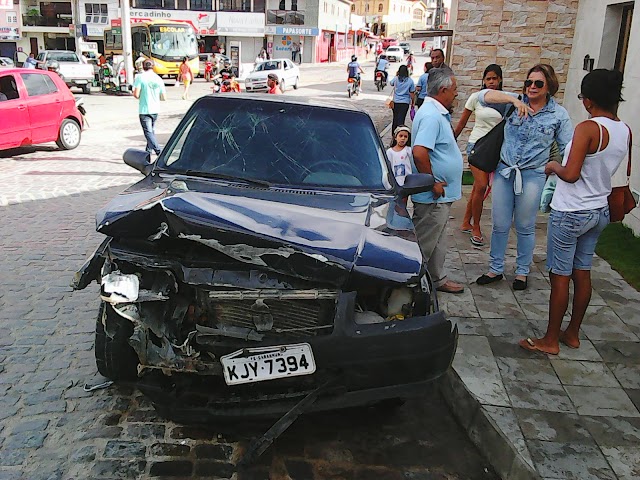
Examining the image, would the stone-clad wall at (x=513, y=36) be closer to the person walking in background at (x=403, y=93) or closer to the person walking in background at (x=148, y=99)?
the person walking in background at (x=403, y=93)

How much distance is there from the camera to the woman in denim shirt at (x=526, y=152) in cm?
486

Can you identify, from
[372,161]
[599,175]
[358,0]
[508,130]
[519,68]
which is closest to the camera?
[599,175]

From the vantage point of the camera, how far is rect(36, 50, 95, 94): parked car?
27547 millimetres

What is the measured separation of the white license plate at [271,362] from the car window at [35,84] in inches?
440

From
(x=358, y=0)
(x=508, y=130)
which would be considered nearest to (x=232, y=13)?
(x=508, y=130)

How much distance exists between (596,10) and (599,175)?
20.4 ft

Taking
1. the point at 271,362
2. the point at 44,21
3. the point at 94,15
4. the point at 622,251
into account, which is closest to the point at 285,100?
the point at 271,362

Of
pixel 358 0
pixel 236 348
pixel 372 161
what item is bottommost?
pixel 236 348

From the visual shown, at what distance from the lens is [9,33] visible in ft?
158

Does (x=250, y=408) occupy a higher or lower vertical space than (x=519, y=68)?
lower

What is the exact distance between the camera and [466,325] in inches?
190

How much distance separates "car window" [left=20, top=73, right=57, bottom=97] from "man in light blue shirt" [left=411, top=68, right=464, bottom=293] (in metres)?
9.91

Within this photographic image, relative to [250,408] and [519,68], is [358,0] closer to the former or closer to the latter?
[519,68]

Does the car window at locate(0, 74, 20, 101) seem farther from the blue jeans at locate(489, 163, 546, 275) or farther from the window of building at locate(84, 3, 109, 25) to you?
the window of building at locate(84, 3, 109, 25)
